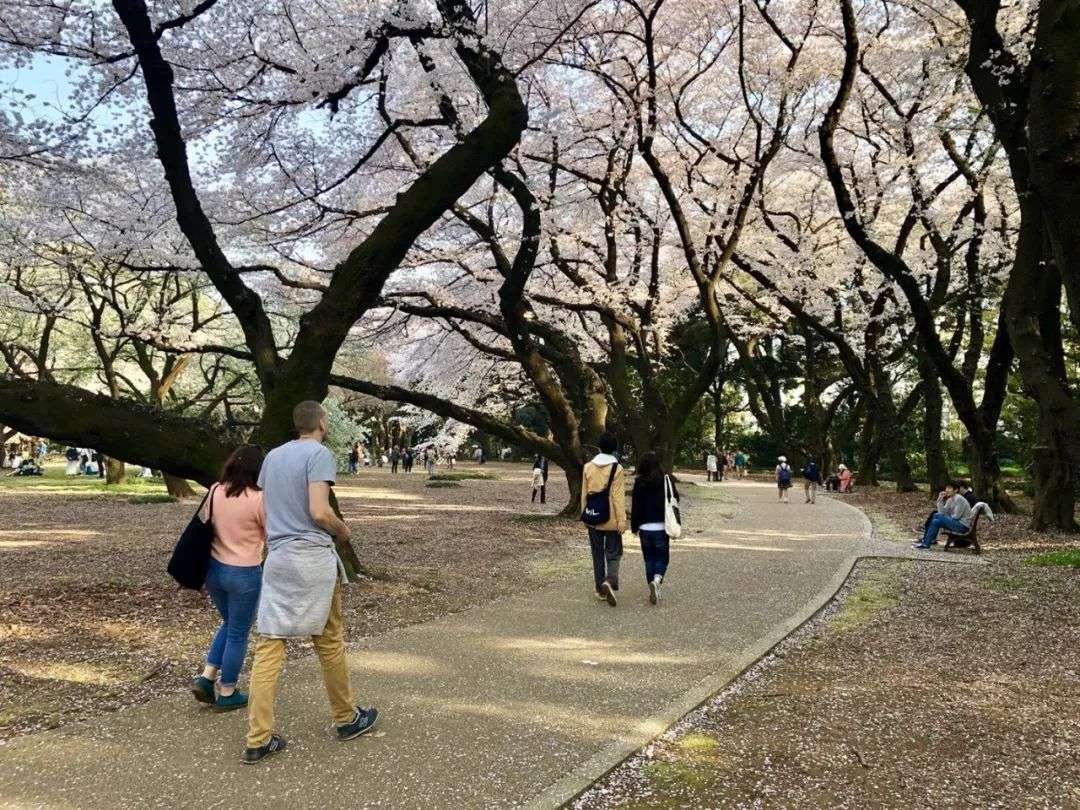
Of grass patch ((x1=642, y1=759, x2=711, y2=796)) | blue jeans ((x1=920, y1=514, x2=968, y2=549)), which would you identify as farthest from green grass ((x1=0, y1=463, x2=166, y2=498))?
grass patch ((x1=642, y1=759, x2=711, y2=796))

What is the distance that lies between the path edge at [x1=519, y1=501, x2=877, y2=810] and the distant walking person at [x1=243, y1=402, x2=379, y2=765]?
115cm

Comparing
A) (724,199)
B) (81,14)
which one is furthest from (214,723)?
(724,199)

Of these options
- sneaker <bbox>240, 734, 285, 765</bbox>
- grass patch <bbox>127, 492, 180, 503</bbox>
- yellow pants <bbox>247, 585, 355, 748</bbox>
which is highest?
yellow pants <bbox>247, 585, 355, 748</bbox>

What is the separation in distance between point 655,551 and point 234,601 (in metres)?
4.09

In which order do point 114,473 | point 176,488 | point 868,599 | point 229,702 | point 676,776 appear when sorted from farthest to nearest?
point 114,473
point 176,488
point 868,599
point 229,702
point 676,776

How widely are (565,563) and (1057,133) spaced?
6933 mm

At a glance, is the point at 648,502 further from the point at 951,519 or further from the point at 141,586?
the point at 951,519

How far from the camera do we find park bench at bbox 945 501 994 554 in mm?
10648

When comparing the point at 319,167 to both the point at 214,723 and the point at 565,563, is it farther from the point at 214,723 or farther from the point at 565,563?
the point at 214,723

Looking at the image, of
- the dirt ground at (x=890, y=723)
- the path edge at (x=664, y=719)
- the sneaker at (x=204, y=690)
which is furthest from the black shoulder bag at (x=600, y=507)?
the sneaker at (x=204, y=690)

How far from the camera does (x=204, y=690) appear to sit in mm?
4109

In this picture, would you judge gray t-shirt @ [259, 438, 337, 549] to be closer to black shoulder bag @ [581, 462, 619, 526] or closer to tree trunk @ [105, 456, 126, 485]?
black shoulder bag @ [581, 462, 619, 526]

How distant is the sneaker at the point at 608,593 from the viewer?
6.88 meters

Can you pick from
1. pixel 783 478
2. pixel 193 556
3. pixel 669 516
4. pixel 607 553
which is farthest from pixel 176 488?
pixel 193 556
